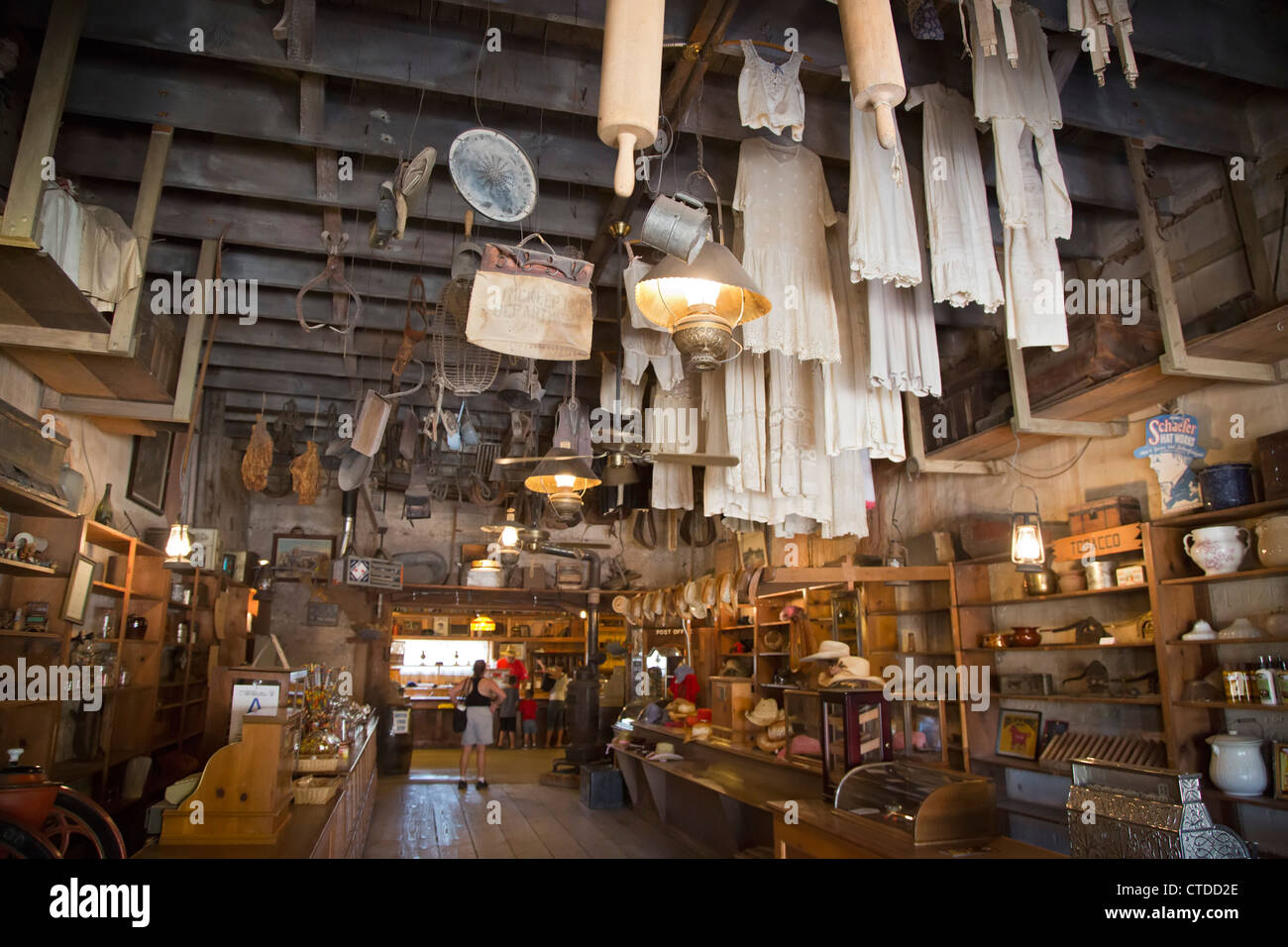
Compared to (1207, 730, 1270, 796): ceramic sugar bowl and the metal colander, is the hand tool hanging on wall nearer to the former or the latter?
the metal colander

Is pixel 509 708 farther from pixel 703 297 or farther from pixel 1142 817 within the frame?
pixel 1142 817

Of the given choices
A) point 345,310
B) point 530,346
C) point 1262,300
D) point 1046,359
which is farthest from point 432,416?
point 1262,300

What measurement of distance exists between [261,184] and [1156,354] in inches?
220

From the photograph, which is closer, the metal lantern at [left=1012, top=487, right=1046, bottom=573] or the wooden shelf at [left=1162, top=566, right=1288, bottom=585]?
the wooden shelf at [left=1162, top=566, right=1288, bottom=585]

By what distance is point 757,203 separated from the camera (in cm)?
445

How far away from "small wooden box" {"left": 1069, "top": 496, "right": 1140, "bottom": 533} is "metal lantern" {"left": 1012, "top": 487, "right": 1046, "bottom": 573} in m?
0.32

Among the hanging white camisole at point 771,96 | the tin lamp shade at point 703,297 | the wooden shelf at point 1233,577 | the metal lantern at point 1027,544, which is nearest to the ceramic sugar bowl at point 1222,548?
the wooden shelf at point 1233,577

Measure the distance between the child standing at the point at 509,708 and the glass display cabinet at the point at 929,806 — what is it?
1128 centimetres

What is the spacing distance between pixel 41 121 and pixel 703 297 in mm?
2966

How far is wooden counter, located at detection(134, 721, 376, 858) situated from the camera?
10.4 feet

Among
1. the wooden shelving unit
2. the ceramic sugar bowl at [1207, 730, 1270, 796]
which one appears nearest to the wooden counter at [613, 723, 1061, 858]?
the ceramic sugar bowl at [1207, 730, 1270, 796]

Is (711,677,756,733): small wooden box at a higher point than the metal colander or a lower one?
lower

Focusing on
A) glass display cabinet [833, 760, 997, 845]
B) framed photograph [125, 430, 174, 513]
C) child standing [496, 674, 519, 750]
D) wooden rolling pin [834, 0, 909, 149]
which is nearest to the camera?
wooden rolling pin [834, 0, 909, 149]

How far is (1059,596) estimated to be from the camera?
19.4ft
